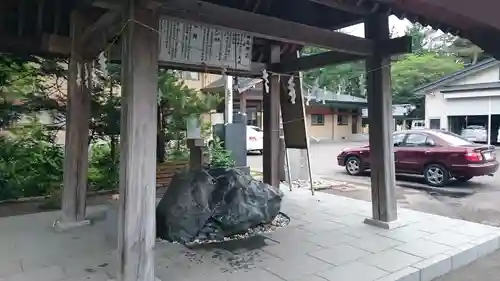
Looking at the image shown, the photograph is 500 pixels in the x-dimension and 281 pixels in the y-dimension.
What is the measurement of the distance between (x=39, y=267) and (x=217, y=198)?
199 centimetres

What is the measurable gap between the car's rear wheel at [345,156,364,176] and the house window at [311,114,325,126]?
1626cm

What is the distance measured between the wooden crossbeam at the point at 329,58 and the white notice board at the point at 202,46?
80cm

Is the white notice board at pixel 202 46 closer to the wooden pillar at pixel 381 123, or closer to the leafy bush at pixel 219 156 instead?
the wooden pillar at pixel 381 123

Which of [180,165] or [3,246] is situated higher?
[180,165]

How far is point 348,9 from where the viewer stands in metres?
4.63

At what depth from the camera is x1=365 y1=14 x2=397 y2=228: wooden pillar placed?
486 centimetres

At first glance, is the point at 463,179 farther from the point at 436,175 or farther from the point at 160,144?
the point at 160,144

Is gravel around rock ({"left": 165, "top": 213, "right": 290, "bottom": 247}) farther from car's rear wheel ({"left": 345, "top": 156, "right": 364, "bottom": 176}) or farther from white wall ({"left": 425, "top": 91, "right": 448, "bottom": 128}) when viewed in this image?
white wall ({"left": 425, "top": 91, "right": 448, "bottom": 128})

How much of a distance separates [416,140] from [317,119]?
59.1 feet

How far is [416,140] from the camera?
31.9 ft

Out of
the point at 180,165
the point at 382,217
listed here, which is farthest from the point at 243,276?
the point at 180,165

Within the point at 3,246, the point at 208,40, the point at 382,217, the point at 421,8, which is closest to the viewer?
the point at 421,8

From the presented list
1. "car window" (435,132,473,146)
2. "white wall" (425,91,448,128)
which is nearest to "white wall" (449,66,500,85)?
"white wall" (425,91,448,128)

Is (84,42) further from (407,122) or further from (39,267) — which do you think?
(407,122)
